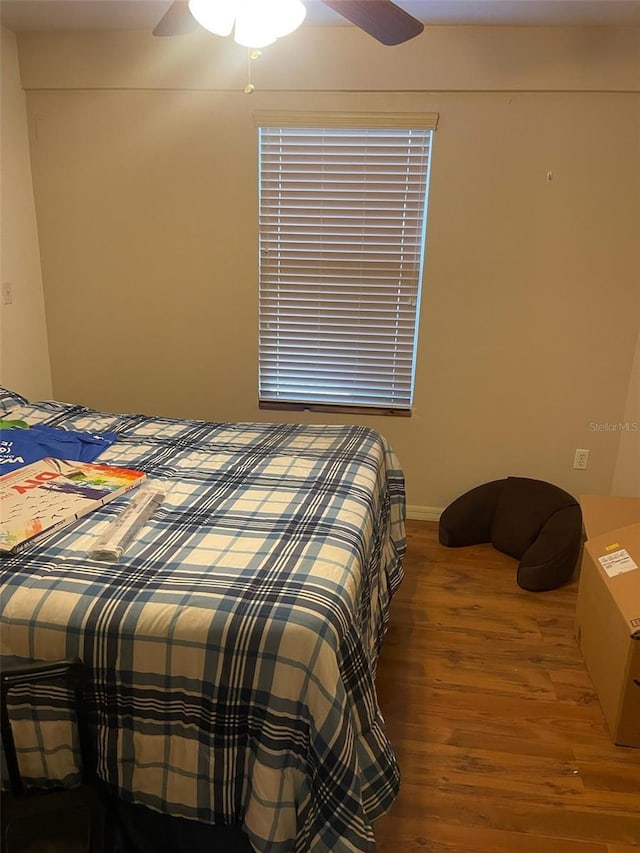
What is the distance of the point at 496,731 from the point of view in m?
1.97

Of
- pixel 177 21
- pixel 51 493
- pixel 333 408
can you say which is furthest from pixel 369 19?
pixel 333 408

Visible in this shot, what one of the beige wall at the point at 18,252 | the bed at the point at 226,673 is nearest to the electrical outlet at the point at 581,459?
the bed at the point at 226,673

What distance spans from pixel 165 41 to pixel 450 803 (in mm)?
3413

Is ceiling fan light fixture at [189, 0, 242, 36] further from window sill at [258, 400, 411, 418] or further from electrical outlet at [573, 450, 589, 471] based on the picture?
electrical outlet at [573, 450, 589, 471]

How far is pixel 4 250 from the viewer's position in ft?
10.2

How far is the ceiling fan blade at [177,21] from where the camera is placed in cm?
185

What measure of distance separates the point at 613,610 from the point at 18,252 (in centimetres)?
321

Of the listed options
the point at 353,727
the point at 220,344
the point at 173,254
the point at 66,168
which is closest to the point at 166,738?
the point at 353,727

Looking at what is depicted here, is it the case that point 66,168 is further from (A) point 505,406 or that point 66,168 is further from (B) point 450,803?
(B) point 450,803

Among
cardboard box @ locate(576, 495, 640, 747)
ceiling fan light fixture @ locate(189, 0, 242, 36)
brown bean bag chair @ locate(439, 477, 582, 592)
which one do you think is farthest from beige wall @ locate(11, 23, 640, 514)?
ceiling fan light fixture @ locate(189, 0, 242, 36)

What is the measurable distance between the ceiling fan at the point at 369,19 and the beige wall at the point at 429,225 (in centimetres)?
114

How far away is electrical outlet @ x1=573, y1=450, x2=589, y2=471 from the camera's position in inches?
129

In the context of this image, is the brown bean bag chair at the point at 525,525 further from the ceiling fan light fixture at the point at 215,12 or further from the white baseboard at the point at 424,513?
the ceiling fan light fixture at the point at 215,12

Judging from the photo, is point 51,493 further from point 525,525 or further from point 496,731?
point 525,525
